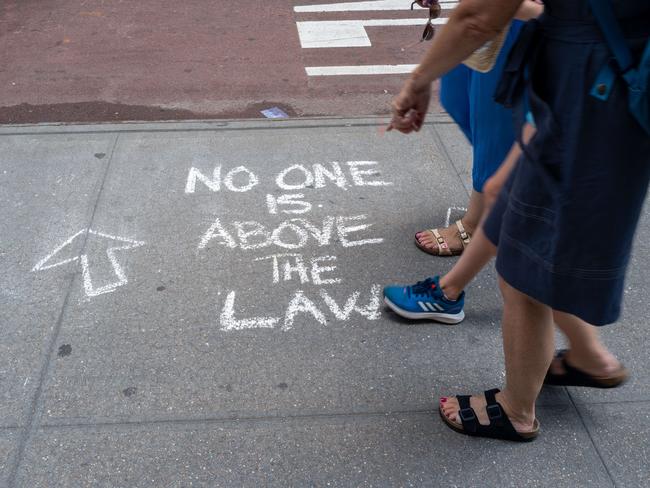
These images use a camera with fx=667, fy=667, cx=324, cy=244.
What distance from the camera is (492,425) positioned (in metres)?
2.39

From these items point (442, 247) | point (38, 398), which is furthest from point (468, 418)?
point (38, 398)

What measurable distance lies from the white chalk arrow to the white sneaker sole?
1257 millimetres

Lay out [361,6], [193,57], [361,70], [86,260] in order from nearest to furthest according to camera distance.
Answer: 1. [86,260]
2. [361,70]
3. [193,57]
4. [361,6]

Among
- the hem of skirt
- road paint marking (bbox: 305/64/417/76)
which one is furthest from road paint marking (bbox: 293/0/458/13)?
the hem of skirt

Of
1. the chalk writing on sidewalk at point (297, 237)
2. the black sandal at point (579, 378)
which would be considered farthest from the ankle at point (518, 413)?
the chalk writing on sidewalk at point (297, 237)

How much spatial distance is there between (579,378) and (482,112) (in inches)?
45.2

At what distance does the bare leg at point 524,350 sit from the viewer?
6.89 feet

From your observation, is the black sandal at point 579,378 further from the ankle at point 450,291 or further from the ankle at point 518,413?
the ankle at point 450,291

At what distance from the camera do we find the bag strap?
5.31 feet

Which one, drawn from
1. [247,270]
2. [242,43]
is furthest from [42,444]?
[242,43]

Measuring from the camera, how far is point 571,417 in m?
2.51

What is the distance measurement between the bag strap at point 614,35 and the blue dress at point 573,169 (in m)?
0.02

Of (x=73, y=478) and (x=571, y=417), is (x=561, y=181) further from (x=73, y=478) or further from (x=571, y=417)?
(x=73, y=478)

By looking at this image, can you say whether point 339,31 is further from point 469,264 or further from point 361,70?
point 469,264
